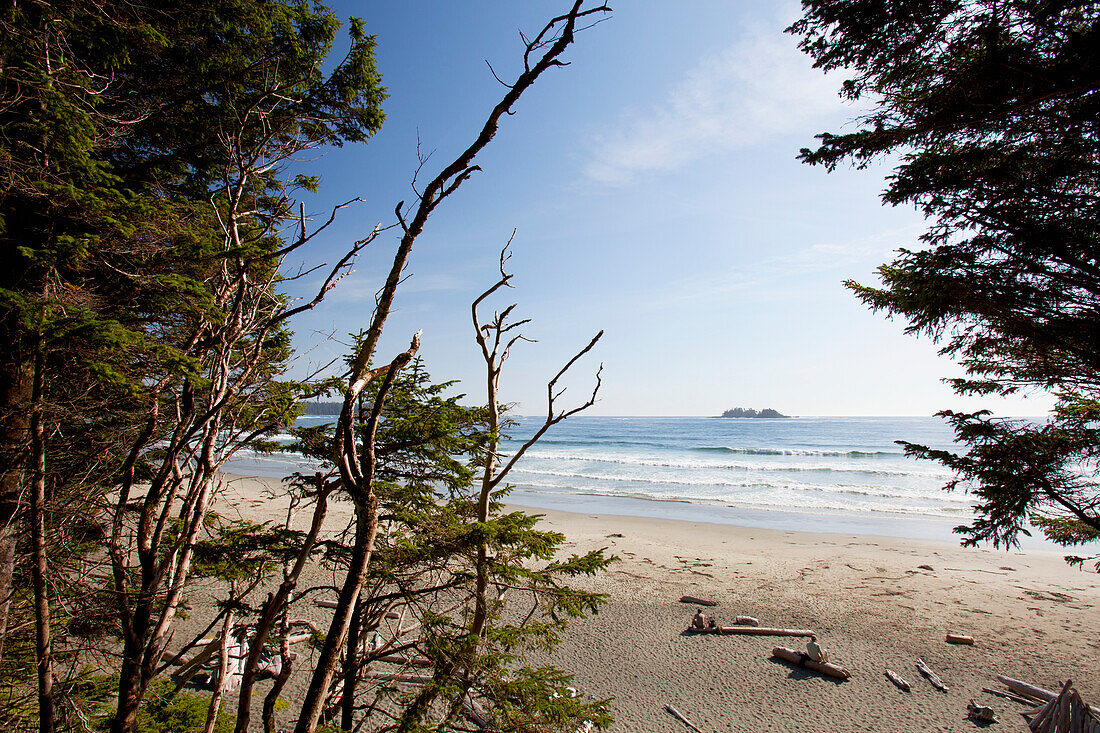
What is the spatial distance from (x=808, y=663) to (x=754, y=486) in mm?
20427

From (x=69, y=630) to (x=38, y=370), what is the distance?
9.37 ft

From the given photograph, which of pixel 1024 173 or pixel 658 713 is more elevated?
pixel 1024 173

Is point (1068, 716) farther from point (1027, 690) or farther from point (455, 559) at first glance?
point (455, 559)

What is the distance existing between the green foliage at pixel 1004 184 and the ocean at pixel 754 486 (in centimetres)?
602

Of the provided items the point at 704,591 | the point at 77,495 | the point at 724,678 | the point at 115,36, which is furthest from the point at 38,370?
the point at 704,591

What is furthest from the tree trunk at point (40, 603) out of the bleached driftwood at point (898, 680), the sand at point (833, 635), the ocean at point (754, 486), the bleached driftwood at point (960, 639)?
the bleached driftwood at point (960, 639)

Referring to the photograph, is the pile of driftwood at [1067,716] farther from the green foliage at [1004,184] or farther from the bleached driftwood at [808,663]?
the bleached driftwood at [808,663]

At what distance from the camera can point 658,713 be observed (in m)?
5.87

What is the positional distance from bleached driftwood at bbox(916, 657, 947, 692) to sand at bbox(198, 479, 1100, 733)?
0.08 m

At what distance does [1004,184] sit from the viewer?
4574mm

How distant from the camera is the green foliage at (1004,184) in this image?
12.5 feet

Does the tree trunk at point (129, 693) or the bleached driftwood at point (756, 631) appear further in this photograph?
the bleached driftwood at point (756, 631)

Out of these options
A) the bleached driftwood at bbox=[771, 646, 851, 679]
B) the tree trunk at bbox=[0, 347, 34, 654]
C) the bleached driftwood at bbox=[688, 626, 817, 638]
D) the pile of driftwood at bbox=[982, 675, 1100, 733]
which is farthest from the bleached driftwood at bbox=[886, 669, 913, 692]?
the tree trunk at bbox=[0, 347, 34, 654]

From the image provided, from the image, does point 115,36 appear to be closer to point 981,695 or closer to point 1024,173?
point 1024,173
